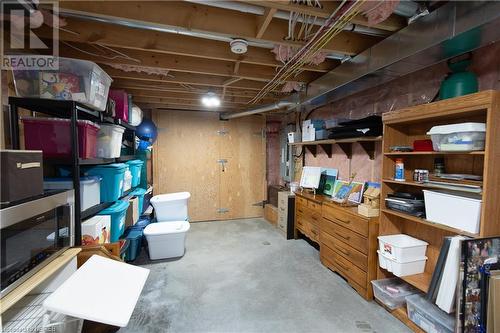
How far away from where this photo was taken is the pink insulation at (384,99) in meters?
1.57

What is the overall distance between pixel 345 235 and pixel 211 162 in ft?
10.1

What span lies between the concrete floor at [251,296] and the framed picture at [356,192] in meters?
0.90

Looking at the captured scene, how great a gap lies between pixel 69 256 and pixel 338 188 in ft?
9.49

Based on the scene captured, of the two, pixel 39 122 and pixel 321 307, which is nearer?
pixel 39 122

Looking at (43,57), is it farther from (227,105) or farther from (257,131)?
(257,131)

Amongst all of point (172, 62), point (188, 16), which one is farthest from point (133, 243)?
point (188, 16)

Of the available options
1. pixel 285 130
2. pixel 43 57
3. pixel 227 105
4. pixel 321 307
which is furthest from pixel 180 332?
pixel 285 130

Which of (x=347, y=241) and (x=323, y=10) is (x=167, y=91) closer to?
(x=323, y=10)

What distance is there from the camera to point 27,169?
3.92 feet

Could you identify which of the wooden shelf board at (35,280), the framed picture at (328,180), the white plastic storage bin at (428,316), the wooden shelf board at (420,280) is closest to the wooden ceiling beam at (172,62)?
the framed picture at (328,180)

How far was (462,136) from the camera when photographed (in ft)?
4.76

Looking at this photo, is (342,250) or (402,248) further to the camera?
(342,250)

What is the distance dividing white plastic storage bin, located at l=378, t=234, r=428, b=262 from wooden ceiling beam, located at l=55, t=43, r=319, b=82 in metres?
2.07

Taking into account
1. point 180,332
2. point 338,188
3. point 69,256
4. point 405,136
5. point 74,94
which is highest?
point 74,94
